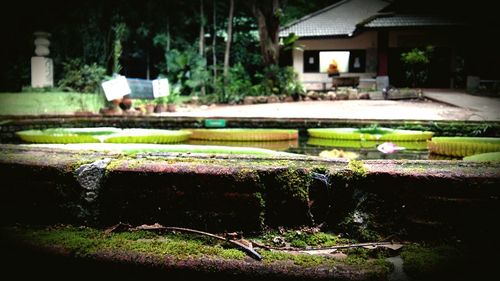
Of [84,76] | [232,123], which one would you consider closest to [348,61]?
[84,76]

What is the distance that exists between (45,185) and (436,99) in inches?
551

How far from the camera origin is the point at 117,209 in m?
1.40

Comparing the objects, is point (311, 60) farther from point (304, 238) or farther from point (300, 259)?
point (300, 259)

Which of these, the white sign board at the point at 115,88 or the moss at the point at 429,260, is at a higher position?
the white sign board at the point at 115,88

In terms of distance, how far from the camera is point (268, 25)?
54.7 feet

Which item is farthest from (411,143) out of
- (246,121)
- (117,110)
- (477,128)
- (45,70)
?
(45,70)

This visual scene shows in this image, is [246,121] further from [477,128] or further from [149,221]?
[149,221]

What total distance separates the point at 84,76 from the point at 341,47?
13495 millimetres

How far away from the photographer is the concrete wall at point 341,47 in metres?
20.7

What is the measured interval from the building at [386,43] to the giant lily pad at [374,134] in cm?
→ 1312

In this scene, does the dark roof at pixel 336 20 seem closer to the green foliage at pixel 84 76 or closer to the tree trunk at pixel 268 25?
the tree trunk at pixel 268 25

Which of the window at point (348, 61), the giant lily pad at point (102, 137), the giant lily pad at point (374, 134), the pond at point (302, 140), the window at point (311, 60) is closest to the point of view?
the pond at point (302, 140)

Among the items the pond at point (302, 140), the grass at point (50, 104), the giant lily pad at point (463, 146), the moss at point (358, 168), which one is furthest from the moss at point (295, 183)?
the grass at point (50, 104)

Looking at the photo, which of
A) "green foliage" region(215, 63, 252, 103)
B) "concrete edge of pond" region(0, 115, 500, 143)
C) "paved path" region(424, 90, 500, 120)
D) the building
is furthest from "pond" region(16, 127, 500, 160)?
the building
